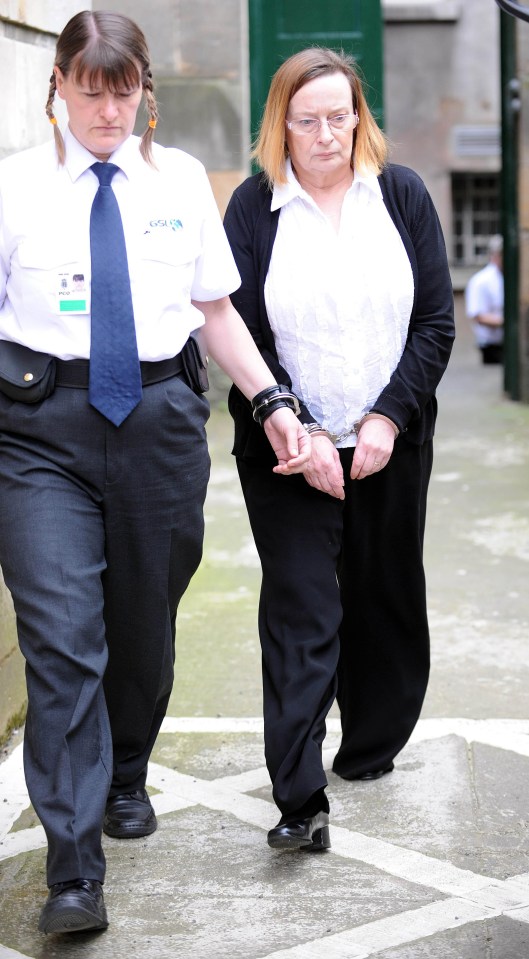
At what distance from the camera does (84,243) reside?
10.0 ft

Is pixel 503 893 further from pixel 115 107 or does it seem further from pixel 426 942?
pixel 115 107

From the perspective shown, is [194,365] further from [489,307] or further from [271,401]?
[489,307]

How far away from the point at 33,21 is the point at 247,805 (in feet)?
7.76

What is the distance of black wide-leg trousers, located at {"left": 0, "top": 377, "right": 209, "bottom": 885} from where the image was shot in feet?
9.86

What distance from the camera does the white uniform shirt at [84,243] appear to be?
3047 millimetres

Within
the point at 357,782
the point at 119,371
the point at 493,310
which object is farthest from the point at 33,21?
the point at 493,310

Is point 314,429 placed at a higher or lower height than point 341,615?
higher

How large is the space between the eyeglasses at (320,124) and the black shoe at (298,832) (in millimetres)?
1631

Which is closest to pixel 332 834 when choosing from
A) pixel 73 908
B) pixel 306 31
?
pixel 73 908

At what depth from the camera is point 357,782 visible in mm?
3967

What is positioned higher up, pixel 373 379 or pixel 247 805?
pixel 373 379

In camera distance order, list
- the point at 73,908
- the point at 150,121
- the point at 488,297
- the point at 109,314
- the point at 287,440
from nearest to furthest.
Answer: the point at 73,908, the point at 109,314, the point at 150,121, the point at 287,440, the point at 488,297

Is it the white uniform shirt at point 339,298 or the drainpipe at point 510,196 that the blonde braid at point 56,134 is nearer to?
the white uniform shirt at point 339,298

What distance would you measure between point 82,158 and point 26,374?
486mm
